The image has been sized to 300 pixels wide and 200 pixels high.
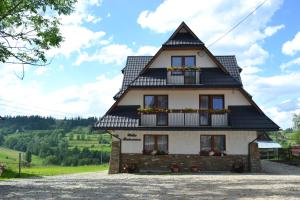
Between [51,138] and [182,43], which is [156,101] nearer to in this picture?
[182,43]

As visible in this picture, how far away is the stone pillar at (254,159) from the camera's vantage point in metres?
27.7

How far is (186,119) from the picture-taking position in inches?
1125

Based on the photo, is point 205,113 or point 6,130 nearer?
point 205,113

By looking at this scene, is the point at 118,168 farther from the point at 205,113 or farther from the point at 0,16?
the point at 0,16

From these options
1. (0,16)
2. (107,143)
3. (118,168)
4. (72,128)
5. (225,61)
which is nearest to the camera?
(0,16)

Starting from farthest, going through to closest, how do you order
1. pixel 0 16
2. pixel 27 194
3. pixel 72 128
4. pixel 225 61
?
1. pixel 72 128
2. pixel 225 61
3. pixel 0 16
4. pixel 27 194

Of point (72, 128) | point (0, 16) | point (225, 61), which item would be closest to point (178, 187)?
point (0, 16)

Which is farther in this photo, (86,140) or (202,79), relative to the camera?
(86,140)

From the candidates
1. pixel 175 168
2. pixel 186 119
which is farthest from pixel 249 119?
pixel 175 168

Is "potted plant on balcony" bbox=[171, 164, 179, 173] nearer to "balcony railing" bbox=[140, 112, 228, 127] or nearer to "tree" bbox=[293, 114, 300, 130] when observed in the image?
"balcony railing" bbox=[140, 112, 228, 127]

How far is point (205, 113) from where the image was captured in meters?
28.6

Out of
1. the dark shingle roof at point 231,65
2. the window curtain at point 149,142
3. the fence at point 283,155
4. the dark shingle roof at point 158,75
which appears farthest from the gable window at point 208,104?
the fence at point 283,155

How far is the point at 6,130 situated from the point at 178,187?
113 metres

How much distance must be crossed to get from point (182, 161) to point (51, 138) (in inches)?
3318
